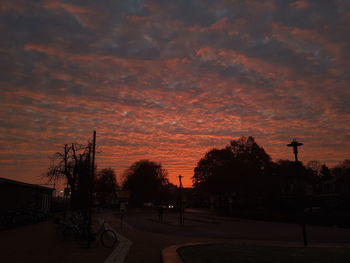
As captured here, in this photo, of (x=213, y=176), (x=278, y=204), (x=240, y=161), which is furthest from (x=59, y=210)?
(x=278, y=204)

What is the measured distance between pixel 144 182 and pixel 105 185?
62.8 feet

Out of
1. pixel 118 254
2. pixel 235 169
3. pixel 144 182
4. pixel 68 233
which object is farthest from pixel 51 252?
pixel 144 182

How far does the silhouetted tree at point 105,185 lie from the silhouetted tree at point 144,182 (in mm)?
10522

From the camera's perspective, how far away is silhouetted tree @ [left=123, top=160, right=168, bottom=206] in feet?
251

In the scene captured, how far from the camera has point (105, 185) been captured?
90.6 meters

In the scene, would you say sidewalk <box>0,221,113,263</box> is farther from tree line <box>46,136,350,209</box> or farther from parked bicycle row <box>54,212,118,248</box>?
tree line <box>46,136,350,209</box>

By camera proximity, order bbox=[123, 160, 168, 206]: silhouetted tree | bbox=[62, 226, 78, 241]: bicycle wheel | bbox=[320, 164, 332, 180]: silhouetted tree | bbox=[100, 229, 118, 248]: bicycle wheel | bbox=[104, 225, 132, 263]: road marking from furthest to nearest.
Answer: bbox=[320, 164, 332, 180]: silhouetted tree → bbox=[123, 160, 168, 206]: silhouetted tree → bbox=[62, 226, 78, 241]: bicycle wheel → bbox=[100, 229, 118, 248]: bicycle wheel → bbox=[104, 225, 132, 263]: road marking

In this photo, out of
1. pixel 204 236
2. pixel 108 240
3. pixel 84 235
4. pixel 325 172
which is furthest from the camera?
pixel 325 172

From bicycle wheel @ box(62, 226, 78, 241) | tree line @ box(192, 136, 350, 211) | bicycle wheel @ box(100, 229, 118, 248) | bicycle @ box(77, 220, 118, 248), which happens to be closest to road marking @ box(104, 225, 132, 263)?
bicycle wheel @ box(100, 229, 118, 248)

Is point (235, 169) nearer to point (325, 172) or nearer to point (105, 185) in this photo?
point (105, 185)

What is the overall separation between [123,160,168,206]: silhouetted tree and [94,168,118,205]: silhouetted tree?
10522mm

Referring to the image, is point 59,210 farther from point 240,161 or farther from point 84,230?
point 84,230

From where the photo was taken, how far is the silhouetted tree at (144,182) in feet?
251

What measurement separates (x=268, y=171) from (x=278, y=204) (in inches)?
383
